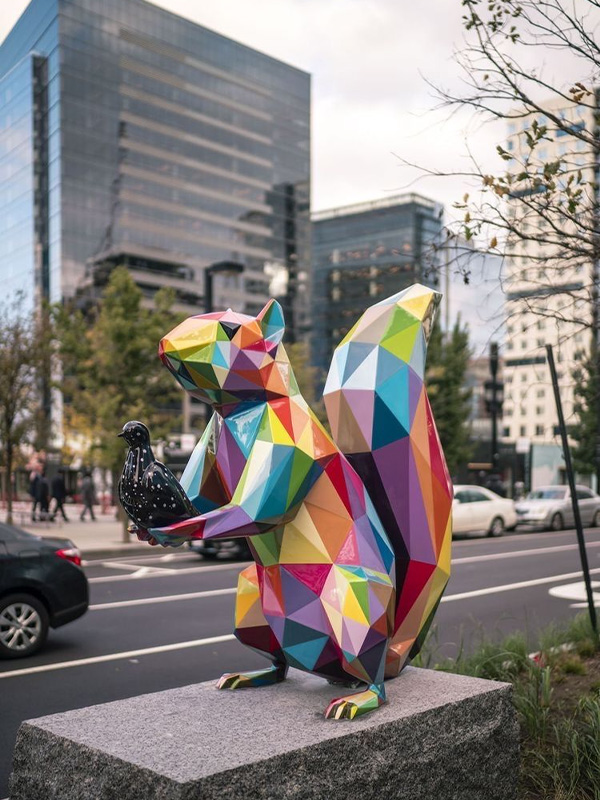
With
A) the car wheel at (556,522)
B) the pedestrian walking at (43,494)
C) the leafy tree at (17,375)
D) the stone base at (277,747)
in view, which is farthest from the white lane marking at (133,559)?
the stone base at (277,747)

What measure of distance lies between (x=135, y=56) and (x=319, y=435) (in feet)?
290

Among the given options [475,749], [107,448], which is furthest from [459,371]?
[475,749]

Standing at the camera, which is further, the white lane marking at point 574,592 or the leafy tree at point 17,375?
the leafy tree at point 17,375

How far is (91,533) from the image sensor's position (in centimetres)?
2480

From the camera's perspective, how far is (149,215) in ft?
282

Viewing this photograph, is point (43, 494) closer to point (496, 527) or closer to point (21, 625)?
point (496, 527)

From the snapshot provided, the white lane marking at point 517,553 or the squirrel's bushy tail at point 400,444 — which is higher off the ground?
the squirrel's bushy tail at point 400,444

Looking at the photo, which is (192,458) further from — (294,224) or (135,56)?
(294,224)

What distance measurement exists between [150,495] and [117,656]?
19.1ft

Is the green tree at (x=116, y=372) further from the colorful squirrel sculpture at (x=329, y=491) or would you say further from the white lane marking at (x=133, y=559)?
the colorful squirrel sculpture at (x=329, y=491)

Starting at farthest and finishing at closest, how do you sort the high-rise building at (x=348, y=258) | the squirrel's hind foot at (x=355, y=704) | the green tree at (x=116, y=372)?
the high-rise building at (x=348, y=258) < the green tree at (x=116, y=372) < the squirrel's hind foot at (x=355, y=704)

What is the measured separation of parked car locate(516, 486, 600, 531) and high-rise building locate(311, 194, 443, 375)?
59.3 meters

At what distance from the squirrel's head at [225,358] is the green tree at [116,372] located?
1693 cm

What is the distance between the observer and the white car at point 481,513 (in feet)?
78.8
